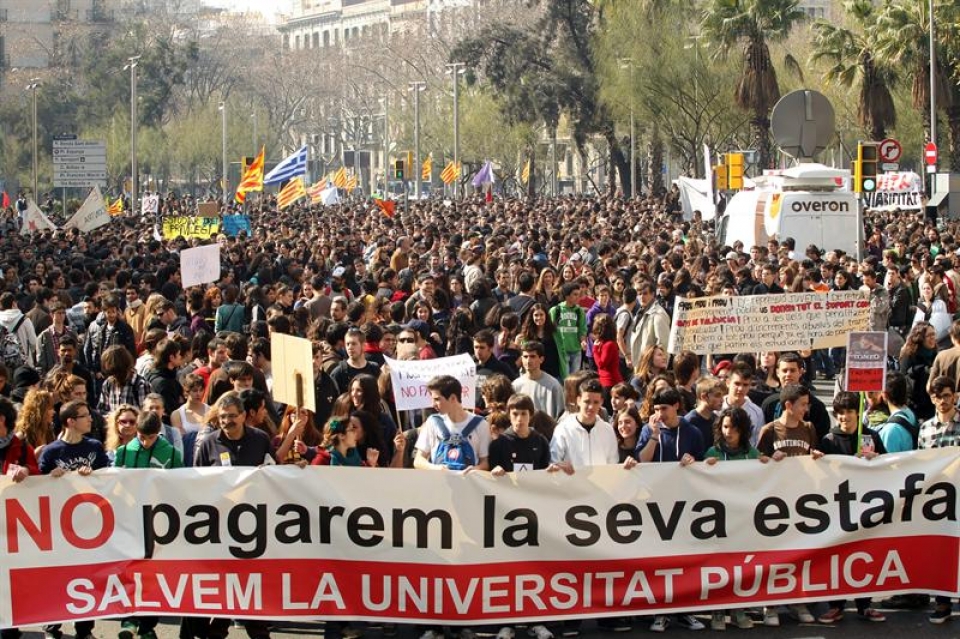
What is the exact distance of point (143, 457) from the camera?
29.3 ft

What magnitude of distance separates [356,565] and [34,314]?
330 inches

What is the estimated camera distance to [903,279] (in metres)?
18.8

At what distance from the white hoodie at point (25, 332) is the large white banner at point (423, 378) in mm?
5602

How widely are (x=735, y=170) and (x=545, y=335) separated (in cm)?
1874

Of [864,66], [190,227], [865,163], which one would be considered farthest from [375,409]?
[864,66]

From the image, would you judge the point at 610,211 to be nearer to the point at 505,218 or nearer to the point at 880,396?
the point at 505,218

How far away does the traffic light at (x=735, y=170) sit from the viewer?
3165 cm

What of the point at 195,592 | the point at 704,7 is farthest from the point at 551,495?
the point at 704,7

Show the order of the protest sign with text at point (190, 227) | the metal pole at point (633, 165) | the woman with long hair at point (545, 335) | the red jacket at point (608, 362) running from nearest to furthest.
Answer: the red jacket at point (608, 362) → the woman with long hair at point (545, 335) → the protest sign with text at point (190, 227) → the metal pole at point (633, 165)

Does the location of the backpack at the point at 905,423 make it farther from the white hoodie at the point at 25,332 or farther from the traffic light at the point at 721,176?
the traffic light at the point at 721,176

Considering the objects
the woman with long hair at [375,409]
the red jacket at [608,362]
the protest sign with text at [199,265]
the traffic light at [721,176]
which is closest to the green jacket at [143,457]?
the woman with long hair at [375,409]

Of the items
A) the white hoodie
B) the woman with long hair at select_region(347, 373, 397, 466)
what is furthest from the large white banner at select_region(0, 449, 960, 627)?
the white hoodie

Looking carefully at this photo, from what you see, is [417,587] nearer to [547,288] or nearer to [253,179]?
[547,288]

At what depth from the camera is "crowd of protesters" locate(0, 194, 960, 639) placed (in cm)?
912
